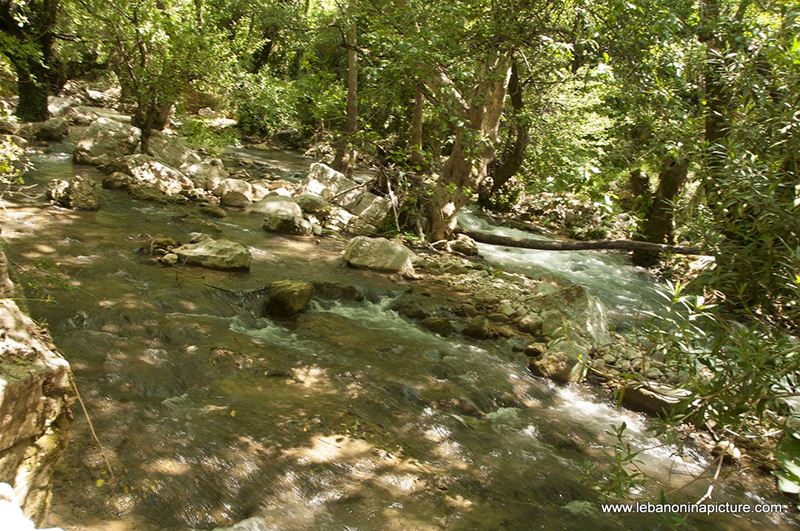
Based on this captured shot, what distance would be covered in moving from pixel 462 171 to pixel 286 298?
17.5 ft

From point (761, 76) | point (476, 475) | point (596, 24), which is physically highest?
point (596, 24)

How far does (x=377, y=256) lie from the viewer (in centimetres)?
879

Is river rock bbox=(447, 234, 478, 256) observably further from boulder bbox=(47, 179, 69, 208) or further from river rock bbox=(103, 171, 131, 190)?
boulder bbox=(47, 179, 69, 208)

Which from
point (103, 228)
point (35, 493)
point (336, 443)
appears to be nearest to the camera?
point (35, 493)

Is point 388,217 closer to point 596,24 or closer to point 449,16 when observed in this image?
point 449,16

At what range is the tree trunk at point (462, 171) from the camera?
31.6 feet

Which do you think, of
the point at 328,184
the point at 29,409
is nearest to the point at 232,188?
the point at 328,184

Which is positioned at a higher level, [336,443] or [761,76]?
[761,76]

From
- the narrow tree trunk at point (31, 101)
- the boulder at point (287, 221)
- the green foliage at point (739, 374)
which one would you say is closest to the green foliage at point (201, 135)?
the boulder at point (287, 221)

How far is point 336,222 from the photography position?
11.3 m

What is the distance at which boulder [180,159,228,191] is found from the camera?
11.9m

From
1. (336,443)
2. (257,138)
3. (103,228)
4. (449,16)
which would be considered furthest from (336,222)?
(257,138)

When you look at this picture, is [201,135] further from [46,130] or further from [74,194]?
[46,130]

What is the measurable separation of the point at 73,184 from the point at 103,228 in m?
1.46
